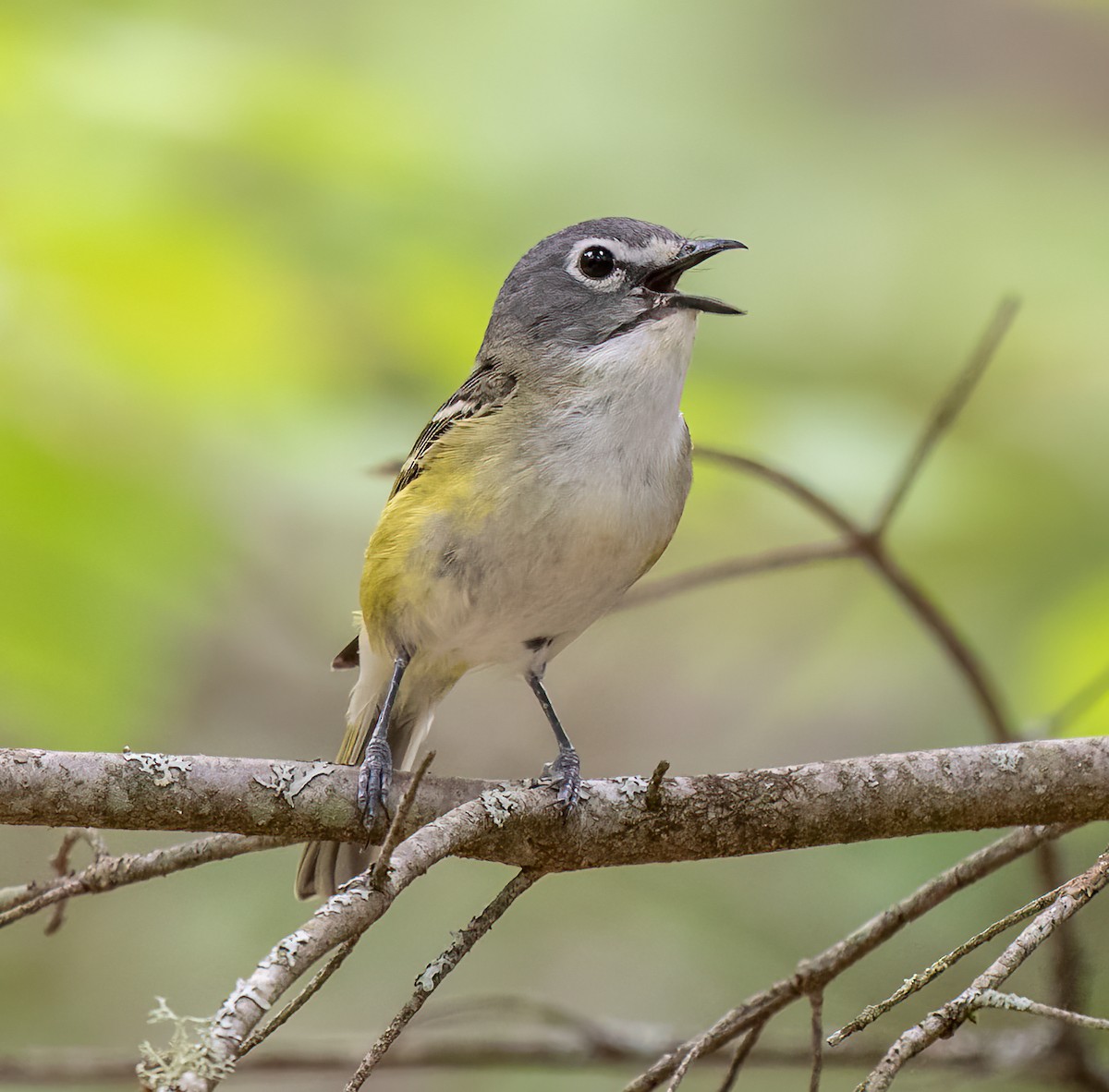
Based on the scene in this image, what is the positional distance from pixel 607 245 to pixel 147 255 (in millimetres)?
1514

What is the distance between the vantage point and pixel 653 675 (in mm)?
7047

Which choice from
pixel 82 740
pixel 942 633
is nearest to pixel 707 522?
pixel 942 633

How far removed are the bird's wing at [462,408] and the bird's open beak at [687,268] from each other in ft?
1.81

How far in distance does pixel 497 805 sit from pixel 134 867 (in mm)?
881

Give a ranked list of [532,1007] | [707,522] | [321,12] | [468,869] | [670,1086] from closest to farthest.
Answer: [670,1086] < [532,1007] < [707,522] < [321,12] < [468,869]

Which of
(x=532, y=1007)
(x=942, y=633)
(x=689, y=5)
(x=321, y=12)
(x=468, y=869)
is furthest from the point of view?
(x=468, y=869)

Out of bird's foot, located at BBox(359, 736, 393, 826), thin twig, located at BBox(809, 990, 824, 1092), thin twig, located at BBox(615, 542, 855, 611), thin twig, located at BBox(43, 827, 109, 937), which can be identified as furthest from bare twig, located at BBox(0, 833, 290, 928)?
thin twig, located at BBox(615, 542, 855, 611)

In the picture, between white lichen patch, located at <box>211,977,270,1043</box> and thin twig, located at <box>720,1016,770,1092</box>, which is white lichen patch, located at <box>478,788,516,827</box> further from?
white lichen patch, located at <box>211,977,270,1043</box>

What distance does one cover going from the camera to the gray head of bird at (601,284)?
4.07 m

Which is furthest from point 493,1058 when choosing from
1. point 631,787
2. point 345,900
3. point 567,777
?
point 345,900

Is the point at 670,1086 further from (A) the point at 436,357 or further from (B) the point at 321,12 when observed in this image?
(B) the point at 321,12

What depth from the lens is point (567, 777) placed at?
3365mm

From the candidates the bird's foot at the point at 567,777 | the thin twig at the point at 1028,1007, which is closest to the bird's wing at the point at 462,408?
the bird's foot at the point at 567,777

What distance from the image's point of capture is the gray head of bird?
160 inches
